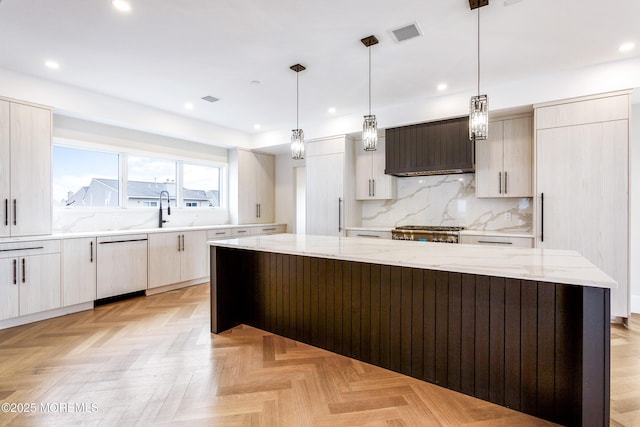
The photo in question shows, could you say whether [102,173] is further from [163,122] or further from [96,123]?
[163,122]

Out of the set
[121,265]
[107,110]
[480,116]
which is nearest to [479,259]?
[480,116]

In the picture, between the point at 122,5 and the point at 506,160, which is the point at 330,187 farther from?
the point at 122,5

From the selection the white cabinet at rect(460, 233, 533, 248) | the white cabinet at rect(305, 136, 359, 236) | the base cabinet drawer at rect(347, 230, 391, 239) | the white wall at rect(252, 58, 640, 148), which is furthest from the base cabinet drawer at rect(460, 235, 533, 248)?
the white cabinet at rect(305, 136, 359, 236)

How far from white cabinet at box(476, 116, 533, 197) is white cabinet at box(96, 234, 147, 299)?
4481 mm

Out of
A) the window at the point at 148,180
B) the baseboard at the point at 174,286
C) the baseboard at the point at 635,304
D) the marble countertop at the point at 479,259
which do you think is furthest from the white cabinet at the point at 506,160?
the window at the point at 148,180

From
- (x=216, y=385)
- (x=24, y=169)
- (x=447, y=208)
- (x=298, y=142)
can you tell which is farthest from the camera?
(x=447, y=208)

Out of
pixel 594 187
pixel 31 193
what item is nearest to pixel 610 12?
pixel 594 187

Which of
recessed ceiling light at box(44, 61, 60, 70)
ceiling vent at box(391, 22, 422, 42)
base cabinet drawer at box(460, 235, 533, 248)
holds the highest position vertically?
ceiling vent at box(391, 22, 422, 42)

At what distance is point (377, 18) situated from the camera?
7.90 feet

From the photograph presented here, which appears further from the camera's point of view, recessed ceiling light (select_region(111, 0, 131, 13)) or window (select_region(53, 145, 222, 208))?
window (select_region(53, 145, 222, 208))

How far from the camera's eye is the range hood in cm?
394

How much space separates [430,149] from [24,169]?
467cm

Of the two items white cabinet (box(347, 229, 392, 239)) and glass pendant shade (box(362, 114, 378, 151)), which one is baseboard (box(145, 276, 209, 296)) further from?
glass pendant shade (box(362, 114, 378, 151))

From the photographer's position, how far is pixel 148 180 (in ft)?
16.2
